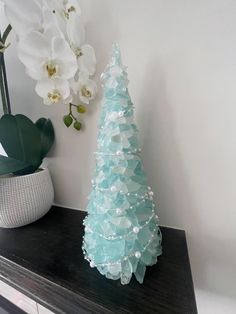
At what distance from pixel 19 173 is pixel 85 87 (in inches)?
11.2

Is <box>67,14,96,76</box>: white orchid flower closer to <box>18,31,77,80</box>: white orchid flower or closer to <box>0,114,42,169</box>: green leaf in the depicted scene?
<box>18,31,77,80</box>: white orchid flower

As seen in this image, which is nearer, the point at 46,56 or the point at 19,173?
the point at 46,56

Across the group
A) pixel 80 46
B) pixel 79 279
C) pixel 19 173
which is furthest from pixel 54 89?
A: pixel 79 279

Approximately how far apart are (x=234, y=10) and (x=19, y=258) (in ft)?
1.98

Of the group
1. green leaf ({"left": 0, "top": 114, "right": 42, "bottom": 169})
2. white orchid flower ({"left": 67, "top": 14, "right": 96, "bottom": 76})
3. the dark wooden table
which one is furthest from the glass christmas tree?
green leaf ({"left": 0, "top": 114, "right": 42, "bottom": 169})

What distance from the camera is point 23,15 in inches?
16.0

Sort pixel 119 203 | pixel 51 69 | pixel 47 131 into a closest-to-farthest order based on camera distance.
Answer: pixel 119 203 → pixel 51 69 → pixel 47 131

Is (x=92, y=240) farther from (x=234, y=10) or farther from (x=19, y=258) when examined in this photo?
(x=234, y=10)

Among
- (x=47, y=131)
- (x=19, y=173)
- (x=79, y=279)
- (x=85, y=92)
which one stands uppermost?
(x=85, y=92)

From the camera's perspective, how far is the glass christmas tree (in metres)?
0.32

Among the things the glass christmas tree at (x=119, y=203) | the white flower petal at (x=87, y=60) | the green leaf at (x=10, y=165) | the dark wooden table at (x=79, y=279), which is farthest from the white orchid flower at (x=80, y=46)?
the dark wooden table at (x=79, y=279)

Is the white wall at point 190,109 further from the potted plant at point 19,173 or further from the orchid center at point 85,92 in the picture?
the potted plant at point 19,173

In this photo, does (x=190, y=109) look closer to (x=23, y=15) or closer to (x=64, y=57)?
(x=64, y=57)

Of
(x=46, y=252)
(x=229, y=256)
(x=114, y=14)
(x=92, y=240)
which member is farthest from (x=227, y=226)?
(x=114, y=14)
